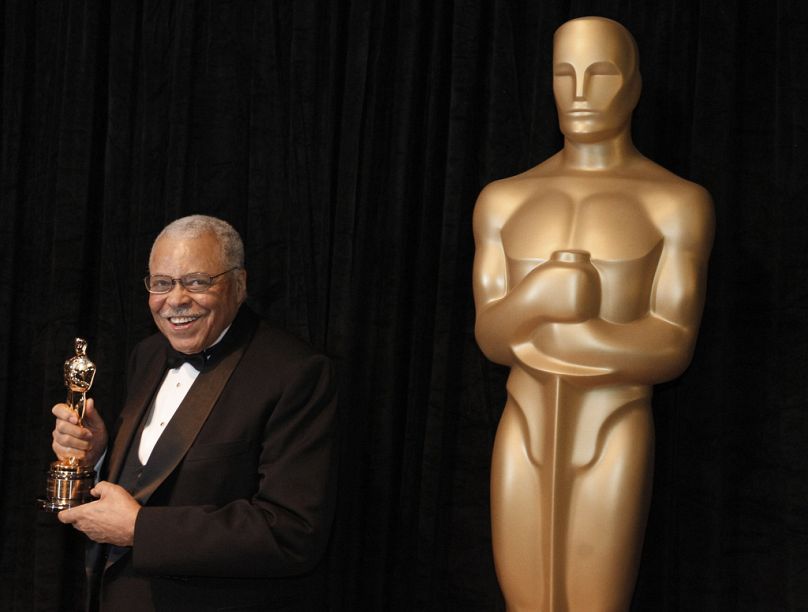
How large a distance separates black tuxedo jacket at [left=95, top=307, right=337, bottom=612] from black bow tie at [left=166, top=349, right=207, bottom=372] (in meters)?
0.03

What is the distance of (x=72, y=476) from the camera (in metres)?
2.31

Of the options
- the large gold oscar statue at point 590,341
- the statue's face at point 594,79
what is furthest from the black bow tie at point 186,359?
the statue's face at point 594,79

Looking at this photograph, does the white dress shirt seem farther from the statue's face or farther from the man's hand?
the statue's face

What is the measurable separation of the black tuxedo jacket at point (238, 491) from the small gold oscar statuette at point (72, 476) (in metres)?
0.10

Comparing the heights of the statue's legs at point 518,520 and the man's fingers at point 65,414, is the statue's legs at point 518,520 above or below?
below

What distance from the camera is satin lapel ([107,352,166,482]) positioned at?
242cm

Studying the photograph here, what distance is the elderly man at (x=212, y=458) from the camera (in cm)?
218

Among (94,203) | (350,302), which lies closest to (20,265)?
(94,203)

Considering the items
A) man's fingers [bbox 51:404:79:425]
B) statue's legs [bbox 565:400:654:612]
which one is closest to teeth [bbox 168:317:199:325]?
man's fingers [bbox 51:404:79:425]

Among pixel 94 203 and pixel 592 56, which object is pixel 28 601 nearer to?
pixel 94 203

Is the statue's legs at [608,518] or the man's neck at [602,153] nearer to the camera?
the statue's legs at [608,518]

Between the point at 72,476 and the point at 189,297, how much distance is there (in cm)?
47

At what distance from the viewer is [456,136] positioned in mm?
2971

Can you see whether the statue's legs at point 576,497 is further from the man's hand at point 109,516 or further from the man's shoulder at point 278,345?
the man's hand at point 109,516
